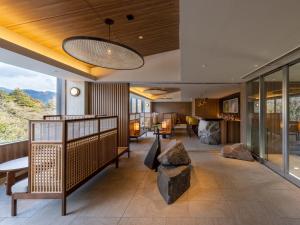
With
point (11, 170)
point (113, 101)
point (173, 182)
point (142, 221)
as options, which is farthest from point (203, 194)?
point (113, 101)

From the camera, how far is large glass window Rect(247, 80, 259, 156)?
561 cm

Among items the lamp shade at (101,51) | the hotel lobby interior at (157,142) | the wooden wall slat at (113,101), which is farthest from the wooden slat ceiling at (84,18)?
the wooden wall slat at (113,101)

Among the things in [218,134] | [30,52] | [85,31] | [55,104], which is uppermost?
[85,31]

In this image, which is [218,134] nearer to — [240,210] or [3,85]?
[240,210]

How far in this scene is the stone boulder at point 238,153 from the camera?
5.60 m

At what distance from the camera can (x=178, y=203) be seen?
3027 millimetres

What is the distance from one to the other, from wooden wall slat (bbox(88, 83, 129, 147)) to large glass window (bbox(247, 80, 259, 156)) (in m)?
4.11

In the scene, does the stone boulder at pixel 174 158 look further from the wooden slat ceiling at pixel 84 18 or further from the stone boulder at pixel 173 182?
the wooden slat ceiling at pixel 84 18

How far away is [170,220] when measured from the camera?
101 inches

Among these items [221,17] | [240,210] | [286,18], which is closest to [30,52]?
[221,17]

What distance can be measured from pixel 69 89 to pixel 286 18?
20.3 feet

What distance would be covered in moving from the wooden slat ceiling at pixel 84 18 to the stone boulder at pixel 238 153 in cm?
387

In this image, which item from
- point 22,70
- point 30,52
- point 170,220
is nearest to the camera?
point 170,220

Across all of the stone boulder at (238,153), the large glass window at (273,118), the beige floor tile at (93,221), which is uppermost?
the large glass window at (273,118)
